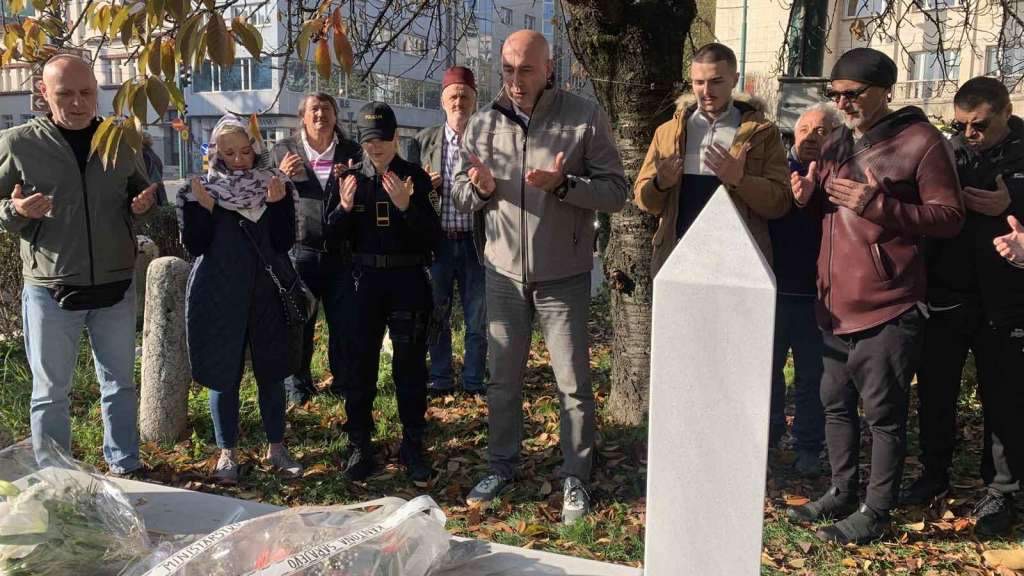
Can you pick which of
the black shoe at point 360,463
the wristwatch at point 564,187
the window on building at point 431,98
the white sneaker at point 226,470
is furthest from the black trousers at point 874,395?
the window on building at point 431,98

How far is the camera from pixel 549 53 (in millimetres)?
4027

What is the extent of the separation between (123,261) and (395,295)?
53.8 inches

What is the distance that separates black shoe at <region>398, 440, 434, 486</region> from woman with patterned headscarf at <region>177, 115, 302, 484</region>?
792 mm

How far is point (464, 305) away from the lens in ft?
19.1

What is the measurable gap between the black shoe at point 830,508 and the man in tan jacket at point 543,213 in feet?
3.31

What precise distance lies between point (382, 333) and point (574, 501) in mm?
1365

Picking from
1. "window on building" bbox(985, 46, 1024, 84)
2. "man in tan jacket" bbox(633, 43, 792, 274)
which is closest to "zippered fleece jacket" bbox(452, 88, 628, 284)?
"man in tan jacket" bbox(633, 43, 792, 274)

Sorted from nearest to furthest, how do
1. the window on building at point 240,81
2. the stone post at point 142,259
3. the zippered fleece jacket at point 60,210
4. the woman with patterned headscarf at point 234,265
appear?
the zippered fleece jacket at point 60,210 → the woman with patterned headscarf at point 234,265 → the stone post at point 142,259 → the window on building at point 240,81

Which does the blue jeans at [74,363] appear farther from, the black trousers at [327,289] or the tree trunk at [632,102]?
the tree trunk at [632,102]

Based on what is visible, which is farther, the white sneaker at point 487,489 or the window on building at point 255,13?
the white sneaker at point 487,489

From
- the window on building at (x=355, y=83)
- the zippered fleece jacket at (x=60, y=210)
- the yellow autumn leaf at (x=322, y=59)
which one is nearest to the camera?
the yellow autumn leaf at (x=322, y=59)

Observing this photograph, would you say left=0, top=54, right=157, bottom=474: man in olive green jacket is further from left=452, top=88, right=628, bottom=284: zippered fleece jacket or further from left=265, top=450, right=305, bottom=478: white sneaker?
left=452, top=88, right=628, bottom=284: zippered fleece jacket

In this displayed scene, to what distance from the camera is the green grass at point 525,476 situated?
3.63 meters

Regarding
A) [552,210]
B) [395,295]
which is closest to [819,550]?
[552,210]
